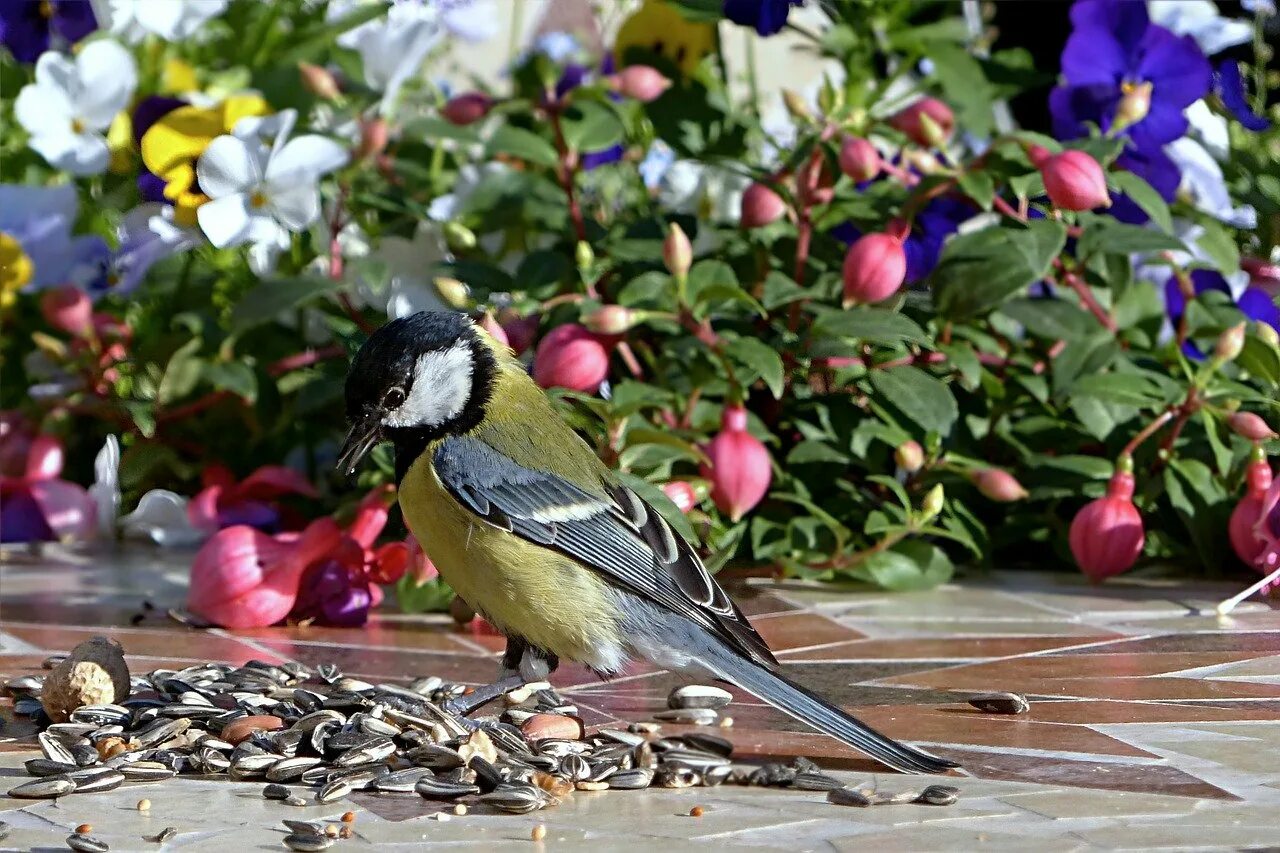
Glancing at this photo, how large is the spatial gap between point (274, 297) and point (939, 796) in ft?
6.29

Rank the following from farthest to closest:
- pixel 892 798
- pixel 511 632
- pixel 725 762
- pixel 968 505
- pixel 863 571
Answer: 1. pixel 968 505
2. pixel 863 571
3. pixel 511 632
4. pixel 725 762
5. pixel 892 798

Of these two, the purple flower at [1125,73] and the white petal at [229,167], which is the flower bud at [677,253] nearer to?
the white petal at [229,167]

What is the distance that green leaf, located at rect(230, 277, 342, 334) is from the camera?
328 cm

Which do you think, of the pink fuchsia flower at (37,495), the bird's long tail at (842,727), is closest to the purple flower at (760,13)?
the bird's long tail at (842,727)

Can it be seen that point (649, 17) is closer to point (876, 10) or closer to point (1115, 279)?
point (876, 10)

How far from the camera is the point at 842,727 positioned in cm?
202

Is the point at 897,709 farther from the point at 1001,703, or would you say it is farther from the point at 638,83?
the point at 638,83

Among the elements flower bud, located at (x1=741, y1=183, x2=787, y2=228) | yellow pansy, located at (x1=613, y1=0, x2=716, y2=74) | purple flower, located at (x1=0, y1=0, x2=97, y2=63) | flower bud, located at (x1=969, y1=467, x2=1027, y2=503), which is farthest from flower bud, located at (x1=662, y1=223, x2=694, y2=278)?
purple flower, located at (x1=0, y1=0, x2=97, y2=63)

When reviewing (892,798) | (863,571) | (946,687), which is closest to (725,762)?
(892,798)

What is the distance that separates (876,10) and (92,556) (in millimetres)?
2082

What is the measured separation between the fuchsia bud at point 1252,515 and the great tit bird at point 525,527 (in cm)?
113

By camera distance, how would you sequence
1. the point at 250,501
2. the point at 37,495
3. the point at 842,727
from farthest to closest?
the point at 37,495
the point at 250,501
the point at 842,727

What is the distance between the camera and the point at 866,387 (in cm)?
331

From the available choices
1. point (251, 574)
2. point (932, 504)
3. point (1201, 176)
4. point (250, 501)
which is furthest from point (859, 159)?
point (250, 501)
